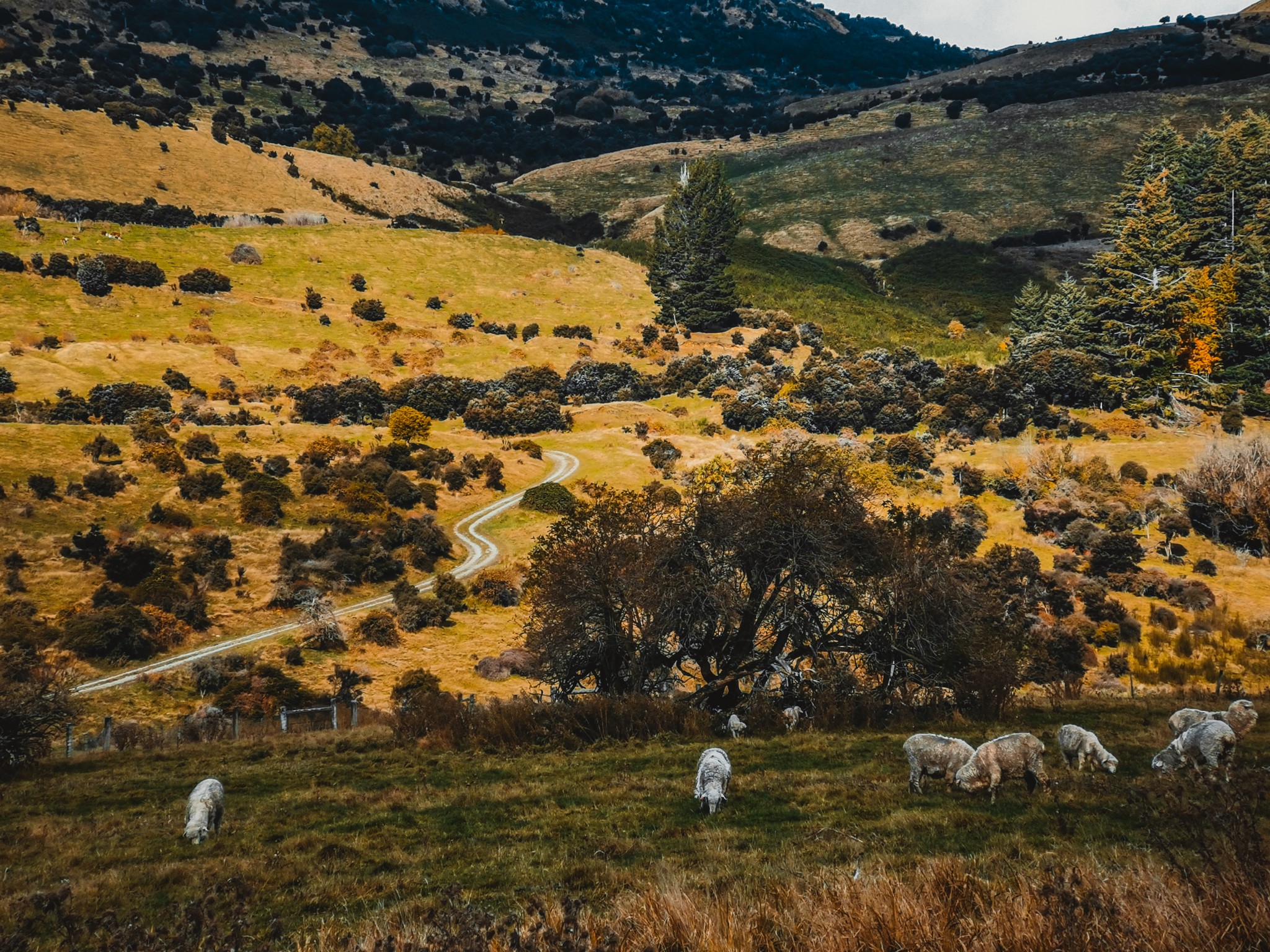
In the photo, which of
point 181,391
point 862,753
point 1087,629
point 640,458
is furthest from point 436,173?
point 862,753

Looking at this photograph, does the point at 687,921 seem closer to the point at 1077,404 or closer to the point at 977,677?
the point at 977,677

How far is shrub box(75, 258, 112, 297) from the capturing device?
254ft

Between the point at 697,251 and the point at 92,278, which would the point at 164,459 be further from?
the point at 697,251

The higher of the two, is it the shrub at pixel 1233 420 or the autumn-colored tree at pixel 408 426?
the shrub at pixel 1233 420

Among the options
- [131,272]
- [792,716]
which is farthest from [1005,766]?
[131,272]

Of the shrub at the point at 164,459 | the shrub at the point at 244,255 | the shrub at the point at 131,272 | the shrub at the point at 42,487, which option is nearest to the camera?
the shrub at the point at 42,487

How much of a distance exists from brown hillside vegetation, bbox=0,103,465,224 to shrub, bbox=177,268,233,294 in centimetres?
2773

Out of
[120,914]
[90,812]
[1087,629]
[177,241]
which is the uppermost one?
[177,241]

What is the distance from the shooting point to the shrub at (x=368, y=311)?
89.6 meters

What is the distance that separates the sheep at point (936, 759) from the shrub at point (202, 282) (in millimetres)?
96163

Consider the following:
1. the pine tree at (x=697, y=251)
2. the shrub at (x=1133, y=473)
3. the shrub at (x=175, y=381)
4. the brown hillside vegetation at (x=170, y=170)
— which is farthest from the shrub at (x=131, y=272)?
the shrub at (x=1133, y=473)

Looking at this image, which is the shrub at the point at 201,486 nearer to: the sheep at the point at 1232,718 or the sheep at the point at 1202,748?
the sheep at the point at 1232,718

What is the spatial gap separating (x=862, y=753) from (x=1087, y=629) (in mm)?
28756

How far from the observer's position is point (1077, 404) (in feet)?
220
